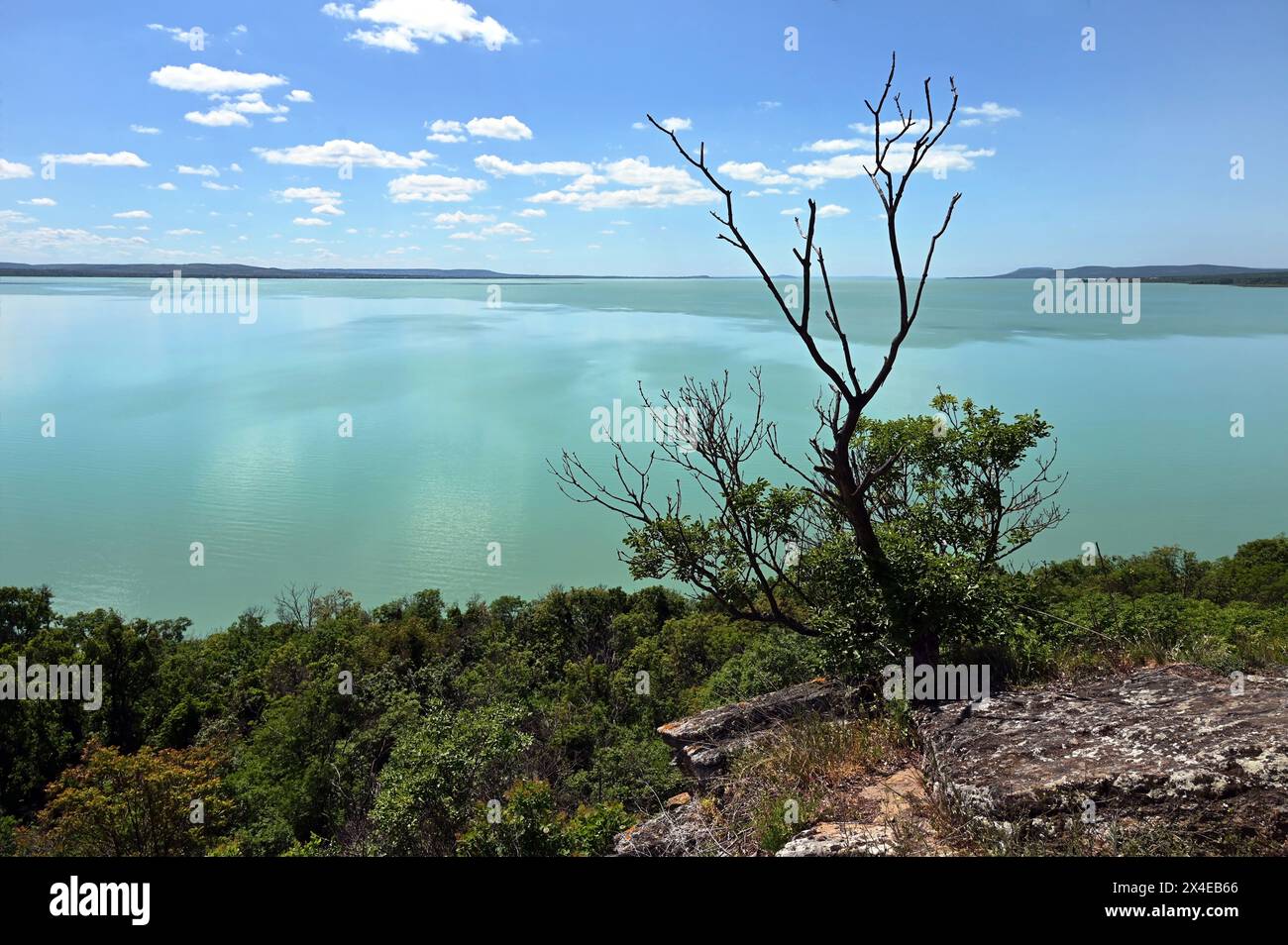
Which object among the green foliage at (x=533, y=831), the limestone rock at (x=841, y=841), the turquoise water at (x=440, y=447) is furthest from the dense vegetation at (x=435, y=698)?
the turquoise water at (x=440, y=447)

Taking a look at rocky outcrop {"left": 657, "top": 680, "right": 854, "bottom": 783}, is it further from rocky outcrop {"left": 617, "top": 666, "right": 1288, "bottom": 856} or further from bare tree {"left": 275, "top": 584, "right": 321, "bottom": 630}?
bare tree {"left": 275, "top": 584, "right": 321, "bottom": 630}

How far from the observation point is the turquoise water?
108 ft

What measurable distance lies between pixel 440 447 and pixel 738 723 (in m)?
41.1

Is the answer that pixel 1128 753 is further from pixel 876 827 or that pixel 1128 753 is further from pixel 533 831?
pixel 533 831

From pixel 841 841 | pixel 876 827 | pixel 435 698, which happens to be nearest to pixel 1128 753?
pixel 876 827

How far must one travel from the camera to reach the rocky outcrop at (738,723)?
21.3 feet

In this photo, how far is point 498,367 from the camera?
234 ft

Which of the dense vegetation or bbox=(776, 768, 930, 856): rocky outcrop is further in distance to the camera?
the dense vegetation

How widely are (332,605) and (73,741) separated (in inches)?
365

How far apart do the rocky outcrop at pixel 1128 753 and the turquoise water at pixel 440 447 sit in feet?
91.6

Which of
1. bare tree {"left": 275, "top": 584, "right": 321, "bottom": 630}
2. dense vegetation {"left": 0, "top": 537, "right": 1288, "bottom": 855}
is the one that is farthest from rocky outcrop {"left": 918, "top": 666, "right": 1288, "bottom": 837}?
bare tree {"left": 275, "top": 584, "right": 321, "bottom": 630}

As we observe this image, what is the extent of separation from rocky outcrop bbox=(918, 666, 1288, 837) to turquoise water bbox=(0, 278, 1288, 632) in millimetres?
27921
